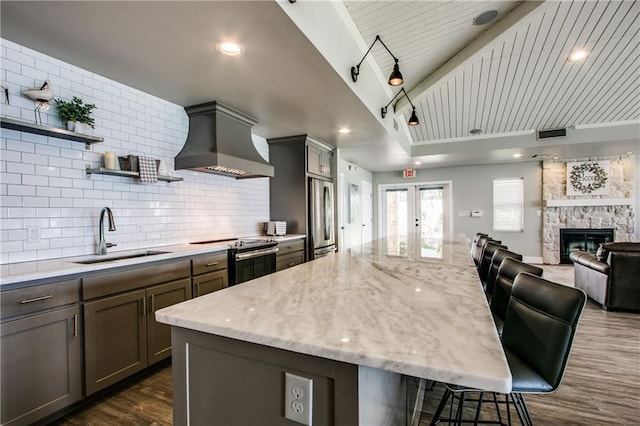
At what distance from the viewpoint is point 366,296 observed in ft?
3.76

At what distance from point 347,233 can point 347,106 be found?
3871 millimetres

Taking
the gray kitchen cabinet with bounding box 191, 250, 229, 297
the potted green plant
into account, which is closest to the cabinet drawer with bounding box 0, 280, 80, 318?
the gray kitchen cabinet with bounding box 191, 250, 229, 297

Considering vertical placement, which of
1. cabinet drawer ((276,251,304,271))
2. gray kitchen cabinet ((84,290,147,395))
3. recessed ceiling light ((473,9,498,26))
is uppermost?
recessed ceiling light ((473,9,498,26))

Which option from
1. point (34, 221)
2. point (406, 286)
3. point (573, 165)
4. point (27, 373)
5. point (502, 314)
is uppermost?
point (573, 165)

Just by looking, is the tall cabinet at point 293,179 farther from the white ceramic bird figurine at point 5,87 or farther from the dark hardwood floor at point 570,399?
the white ceramic bird figurine at point 5,87

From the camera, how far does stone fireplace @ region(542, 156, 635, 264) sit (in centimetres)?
653

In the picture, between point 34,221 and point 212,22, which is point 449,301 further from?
point 34,221

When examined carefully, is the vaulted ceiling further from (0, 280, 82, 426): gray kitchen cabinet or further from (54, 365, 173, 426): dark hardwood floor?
(54, 365, 173, 426): dark hardwood floor

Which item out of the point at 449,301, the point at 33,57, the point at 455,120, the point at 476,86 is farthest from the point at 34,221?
the point at 455,120

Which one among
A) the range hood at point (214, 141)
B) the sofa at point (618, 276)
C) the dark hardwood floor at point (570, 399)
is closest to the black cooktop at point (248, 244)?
the range hood at point (214, 141)

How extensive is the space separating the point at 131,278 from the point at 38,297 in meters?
0.52

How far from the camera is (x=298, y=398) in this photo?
0.78m

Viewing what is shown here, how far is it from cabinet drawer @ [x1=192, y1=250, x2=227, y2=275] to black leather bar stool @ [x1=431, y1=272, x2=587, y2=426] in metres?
2.22

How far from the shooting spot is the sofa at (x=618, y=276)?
11.8ft
